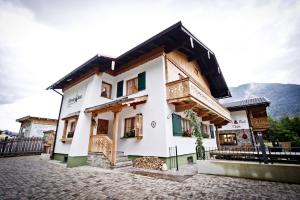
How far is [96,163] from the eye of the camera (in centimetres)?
902

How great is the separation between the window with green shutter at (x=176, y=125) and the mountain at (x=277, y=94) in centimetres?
6563

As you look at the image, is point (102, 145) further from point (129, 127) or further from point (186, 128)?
point (186, 128)

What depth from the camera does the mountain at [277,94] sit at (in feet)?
258

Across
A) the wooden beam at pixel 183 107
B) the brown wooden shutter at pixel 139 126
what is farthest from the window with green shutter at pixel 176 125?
the brown wooden shutter at pixel 139 126

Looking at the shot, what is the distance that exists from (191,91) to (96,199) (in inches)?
255

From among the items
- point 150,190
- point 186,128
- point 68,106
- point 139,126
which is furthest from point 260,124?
point 68,106

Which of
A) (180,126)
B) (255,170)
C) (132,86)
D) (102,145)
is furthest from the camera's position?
(132,86)

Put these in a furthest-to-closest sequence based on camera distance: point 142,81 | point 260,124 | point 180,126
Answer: point 260,124 → point 142,81 → point 180,126

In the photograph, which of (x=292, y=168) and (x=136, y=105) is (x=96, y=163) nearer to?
(x=136, y=105)

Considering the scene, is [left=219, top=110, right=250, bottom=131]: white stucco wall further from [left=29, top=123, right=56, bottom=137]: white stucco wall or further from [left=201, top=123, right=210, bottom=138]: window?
[left=29, top=123, right=56, bottom=137]: white stucco wall

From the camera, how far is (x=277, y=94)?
345 feet

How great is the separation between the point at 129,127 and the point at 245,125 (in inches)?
588

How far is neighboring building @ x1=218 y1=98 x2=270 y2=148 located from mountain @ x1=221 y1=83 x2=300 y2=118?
5174 centimetres

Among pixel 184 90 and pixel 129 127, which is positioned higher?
pixel 184 90
